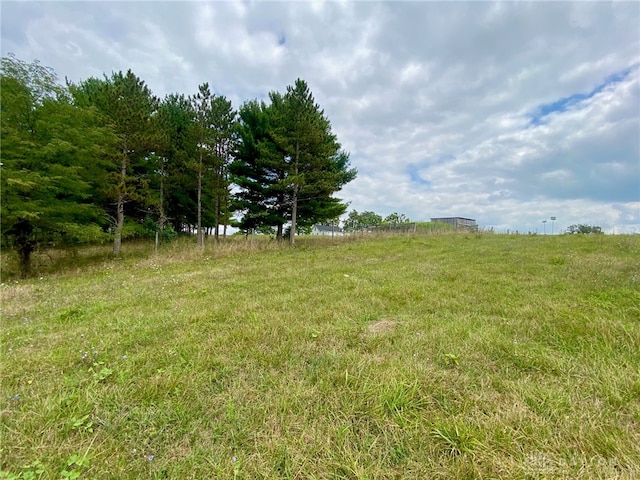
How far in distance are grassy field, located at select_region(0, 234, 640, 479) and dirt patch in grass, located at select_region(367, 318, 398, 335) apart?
0.07 feet

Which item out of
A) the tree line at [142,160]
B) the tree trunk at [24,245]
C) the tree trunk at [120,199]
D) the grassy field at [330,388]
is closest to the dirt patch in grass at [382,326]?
the grassy field at [330,388]

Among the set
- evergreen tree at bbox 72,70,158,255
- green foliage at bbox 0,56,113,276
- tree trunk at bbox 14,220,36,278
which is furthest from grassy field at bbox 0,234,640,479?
evergreen tree at bbox 72,70,158,255

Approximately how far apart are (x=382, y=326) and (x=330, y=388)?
4.26ft

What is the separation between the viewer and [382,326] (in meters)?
3.05

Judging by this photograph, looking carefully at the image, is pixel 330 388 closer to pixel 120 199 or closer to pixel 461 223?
pixel 120 199

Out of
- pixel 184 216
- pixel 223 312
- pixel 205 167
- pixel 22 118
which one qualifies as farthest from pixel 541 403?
pixel 184 216

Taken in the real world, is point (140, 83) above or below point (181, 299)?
above

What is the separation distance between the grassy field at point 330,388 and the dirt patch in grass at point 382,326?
22 millimetres

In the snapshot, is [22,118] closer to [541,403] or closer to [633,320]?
[541,403]

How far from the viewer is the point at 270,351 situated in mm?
2473

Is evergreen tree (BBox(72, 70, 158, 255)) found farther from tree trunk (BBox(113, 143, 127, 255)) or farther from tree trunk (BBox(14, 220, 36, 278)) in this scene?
tree trunk (BBox(14, 220, 36, 278))

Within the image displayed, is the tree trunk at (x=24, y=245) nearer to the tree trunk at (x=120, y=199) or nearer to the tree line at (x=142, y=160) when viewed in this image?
the tree line at (x=142, y=160)

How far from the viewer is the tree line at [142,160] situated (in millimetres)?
7320

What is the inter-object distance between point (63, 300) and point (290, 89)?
1298cm
